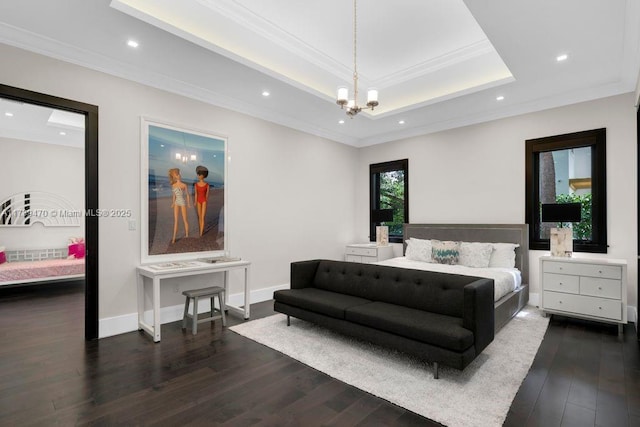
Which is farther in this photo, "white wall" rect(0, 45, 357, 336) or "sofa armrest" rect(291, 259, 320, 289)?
"sofa armrest" rect(291, 259, 320, 289)

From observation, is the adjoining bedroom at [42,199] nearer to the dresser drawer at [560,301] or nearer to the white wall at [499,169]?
the white wall at [499,169]

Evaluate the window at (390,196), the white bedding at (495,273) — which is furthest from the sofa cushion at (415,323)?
the window at (390,196)

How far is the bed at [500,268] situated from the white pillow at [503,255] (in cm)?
10

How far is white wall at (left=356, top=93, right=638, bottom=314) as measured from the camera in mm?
4062

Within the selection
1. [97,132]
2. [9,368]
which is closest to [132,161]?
[97,132]

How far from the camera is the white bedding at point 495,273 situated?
3817mm

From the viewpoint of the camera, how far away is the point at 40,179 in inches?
256

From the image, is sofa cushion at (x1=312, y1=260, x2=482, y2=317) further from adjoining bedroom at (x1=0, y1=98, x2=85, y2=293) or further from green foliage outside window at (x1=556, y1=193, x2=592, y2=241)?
adjoining bedroom at (x1=0, y1=98, x2=85, y2=293)

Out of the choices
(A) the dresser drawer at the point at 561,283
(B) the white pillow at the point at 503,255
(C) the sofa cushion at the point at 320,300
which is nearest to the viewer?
(C) the sofa cushion at the point at 320,300

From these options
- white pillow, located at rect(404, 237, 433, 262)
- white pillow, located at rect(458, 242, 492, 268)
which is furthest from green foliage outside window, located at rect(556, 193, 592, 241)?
white pillow, located at rect(404, 237, 433, 262)

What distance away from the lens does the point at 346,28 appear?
365cm

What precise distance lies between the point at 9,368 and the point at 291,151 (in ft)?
14.1

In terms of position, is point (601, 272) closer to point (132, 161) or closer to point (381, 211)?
point (381, 211)

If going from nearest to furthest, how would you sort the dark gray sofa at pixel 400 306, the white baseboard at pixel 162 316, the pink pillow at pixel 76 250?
the dark gray sofa at pixel 400 306 → the white baseboard at pixel 162 316 → the pink pillow at pixel 76 250
